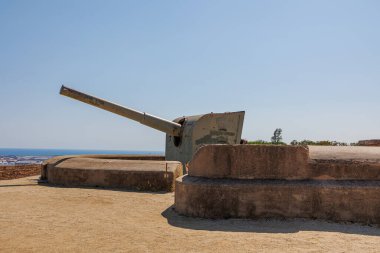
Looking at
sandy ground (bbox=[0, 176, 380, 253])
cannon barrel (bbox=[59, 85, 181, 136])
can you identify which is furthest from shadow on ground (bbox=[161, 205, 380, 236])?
cannon barrel (bbox=[59, 85, 181, 136])

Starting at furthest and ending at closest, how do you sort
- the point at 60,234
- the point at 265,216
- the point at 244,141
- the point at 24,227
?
the point at 244,141
the point at 265,216
the point at 24,227
the point at 60,234

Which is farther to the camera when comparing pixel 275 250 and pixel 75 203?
pixel 75 203

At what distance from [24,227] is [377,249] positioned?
143 inches

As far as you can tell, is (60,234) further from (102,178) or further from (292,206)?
(102,178)

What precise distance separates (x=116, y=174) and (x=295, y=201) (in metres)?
3.96

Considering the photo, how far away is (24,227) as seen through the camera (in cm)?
407

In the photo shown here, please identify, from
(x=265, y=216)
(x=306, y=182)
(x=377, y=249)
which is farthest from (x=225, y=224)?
(x=377, y=249)

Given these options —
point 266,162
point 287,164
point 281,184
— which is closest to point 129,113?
point 266,162

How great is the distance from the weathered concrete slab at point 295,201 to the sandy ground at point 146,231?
0.17 meters

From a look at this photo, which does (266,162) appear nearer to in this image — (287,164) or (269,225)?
(287,164)

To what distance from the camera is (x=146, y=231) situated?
4.02 meters

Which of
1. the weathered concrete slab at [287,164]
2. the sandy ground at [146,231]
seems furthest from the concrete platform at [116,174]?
the weathered concrete slab at [287,164]

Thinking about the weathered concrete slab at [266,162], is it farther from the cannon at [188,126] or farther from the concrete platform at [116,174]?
the cannon at [188,126]

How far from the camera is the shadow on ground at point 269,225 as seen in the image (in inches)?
168
